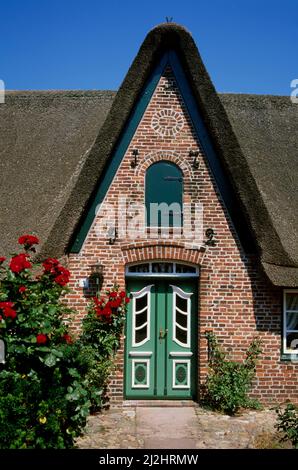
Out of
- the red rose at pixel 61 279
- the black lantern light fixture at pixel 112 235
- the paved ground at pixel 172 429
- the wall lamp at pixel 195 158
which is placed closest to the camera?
the red rose at pixel 61 279

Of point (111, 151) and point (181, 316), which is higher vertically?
point (111, 151)

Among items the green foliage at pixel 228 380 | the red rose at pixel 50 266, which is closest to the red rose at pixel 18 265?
the red rose at pixel 50 266

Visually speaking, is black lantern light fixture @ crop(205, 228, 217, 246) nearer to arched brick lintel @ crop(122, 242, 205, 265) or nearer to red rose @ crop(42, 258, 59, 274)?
arched brick lintel @ crop(122, 242, 205, 265)

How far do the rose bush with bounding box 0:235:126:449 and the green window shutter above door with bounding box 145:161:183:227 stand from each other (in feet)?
9.79

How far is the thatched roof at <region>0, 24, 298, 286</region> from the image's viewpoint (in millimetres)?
9211

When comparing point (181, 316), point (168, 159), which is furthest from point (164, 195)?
point (181, 316)

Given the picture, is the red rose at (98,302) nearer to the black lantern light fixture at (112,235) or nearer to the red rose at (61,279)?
the black lantern light fixture at (112,235)

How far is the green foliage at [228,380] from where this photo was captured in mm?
8964

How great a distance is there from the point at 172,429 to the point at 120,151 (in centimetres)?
516

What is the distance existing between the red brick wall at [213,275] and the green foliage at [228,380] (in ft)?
0.53

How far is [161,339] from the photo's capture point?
9680mm

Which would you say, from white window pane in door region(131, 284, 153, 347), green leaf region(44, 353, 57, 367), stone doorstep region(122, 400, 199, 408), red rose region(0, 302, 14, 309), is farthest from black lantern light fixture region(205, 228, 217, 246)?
red rose region(0, 302, 14, 309)

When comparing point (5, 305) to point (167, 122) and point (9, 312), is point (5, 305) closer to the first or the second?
point (9, 312)
